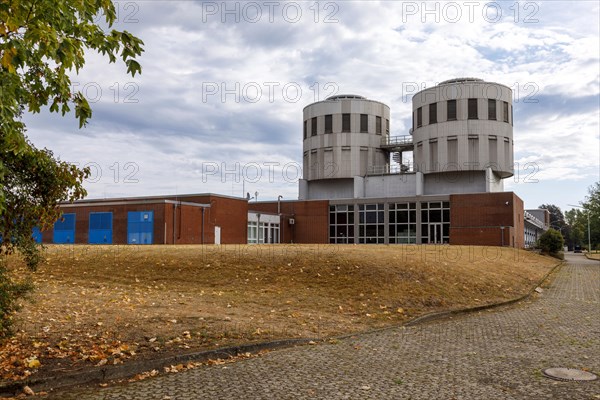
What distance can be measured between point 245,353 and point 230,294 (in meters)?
6.19

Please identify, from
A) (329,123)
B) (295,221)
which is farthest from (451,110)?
(295,221)

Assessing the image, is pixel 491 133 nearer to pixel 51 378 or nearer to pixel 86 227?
pixel 86 227

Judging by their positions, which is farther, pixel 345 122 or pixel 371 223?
pixel 345 122

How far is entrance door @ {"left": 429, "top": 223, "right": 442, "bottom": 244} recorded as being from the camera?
55688mm

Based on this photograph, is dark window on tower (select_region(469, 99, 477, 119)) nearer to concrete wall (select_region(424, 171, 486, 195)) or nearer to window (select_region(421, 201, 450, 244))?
concrete wall (select_region(424, 171, 486, 195))

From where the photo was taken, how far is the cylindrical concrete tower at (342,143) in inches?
2562

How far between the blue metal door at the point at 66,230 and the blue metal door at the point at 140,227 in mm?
6922

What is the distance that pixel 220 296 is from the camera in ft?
47.4

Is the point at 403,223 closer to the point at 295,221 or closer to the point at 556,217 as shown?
the point at 295,221

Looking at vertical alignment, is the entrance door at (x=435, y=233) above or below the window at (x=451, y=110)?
below

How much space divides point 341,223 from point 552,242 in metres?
22.2

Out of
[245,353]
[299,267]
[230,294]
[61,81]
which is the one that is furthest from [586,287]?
[61,81]

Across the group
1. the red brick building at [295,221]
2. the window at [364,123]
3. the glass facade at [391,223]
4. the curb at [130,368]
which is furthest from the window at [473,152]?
the curb at [130,368]

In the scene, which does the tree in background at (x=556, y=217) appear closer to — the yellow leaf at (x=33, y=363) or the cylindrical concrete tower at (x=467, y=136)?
the cylindrical concrete tower at (x=467, y=136)
